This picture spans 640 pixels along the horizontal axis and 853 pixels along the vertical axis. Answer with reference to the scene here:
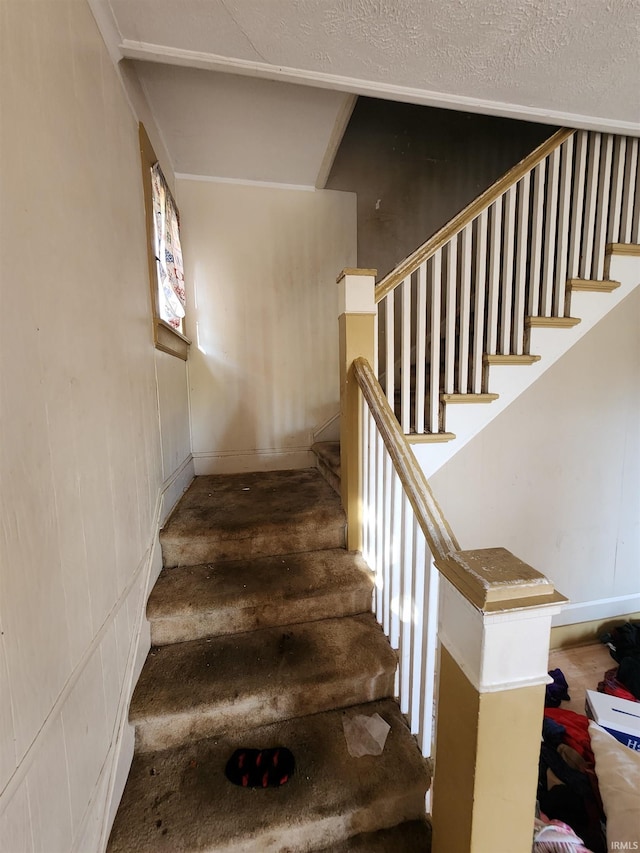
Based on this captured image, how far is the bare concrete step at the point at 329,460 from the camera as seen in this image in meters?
2.25

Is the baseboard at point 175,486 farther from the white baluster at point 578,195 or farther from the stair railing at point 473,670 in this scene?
the white baluster at point 578,195

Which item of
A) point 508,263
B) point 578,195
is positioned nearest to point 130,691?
point 508,263

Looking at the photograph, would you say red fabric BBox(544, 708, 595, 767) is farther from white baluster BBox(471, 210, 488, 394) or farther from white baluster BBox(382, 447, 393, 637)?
white baluster BBox(471, 210, 488, 394)

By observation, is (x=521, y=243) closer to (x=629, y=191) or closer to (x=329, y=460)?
(x=629, y=191)

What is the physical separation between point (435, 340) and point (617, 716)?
216 centimetres

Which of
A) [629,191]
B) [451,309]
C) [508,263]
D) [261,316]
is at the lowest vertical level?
[451,309]

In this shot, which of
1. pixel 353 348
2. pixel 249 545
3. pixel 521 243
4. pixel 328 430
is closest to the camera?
pixel 353 348

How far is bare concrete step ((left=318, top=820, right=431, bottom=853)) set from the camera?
102 centimetres

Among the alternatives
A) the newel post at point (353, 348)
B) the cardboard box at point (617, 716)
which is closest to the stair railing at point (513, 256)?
the newel post at point (353, 348)

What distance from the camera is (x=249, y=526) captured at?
5.92ft

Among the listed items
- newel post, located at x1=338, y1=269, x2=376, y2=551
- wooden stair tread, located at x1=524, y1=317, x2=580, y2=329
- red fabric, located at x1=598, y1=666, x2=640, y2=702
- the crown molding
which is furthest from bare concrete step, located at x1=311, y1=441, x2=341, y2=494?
red fabric, located at x1=598, y1=666, x2=640, y2=702

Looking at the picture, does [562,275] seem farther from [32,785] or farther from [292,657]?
[32,785]

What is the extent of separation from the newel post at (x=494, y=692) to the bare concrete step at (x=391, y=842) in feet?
1.00

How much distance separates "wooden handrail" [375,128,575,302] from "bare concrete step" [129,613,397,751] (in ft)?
4.96
